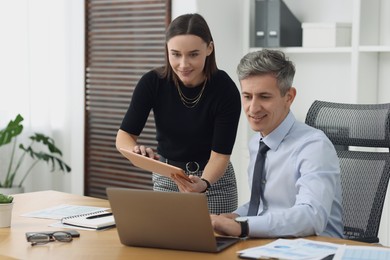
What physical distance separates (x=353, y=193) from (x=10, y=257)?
1.39 metres

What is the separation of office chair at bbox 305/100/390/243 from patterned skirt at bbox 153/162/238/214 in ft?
1.51

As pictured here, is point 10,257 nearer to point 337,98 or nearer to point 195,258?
point 195,258

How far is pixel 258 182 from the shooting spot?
265 centimetres

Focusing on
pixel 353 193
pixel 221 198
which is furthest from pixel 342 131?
pixel 221 198

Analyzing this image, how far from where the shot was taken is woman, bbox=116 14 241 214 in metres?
3.09

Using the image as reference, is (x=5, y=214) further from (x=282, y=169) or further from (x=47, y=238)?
(x=282, y=169)

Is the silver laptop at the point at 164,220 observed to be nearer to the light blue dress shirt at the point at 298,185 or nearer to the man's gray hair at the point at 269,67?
the light blue dress shirt at the point at 298,185

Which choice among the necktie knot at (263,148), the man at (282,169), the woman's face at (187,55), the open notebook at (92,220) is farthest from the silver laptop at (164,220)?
the woman's face at (187,55)

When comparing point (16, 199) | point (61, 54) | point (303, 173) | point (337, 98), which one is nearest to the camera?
point (303, 173)

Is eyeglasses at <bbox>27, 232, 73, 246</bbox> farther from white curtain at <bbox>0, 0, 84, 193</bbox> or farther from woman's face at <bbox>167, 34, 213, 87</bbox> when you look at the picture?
white curtain at <bbox>0, 0, 84, 193</bbox>

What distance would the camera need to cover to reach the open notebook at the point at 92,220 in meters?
2.60

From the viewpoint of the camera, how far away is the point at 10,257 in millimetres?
2223

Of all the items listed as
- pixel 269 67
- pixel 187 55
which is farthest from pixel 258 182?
pixel 187 55

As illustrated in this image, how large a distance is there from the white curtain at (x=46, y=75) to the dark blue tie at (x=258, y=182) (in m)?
3.40
